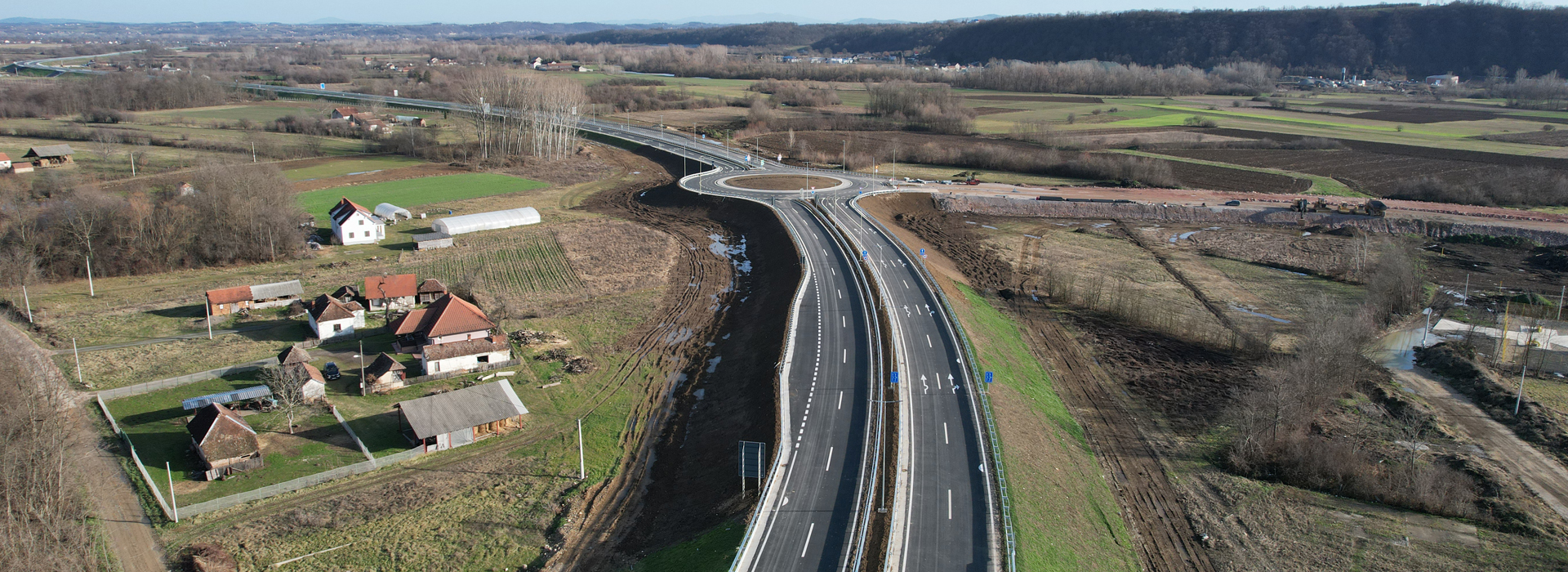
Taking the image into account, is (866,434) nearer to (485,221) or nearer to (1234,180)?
(485,221)

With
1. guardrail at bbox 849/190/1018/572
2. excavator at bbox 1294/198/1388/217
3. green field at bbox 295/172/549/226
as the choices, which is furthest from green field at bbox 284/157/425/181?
excavator at bbox 1294/198/1388/217

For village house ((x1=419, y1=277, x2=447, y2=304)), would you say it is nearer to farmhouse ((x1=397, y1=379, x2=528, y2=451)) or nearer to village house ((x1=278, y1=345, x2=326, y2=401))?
village house ((x1=278, y1=345, x2=326, y2=401))

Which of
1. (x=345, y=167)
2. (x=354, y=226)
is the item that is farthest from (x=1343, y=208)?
(x=345, y=167)

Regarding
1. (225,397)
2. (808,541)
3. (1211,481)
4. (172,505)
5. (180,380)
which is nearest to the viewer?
(808,541)

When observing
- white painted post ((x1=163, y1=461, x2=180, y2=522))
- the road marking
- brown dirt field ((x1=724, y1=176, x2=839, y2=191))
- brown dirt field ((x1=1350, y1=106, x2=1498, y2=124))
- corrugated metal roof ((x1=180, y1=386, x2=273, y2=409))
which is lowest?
white painted post ((x1=163, y1=461, x2=180, y2=522))

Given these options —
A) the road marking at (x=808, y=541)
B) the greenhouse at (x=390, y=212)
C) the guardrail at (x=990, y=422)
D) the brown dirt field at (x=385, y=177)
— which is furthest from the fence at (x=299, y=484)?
the brown dirt field at (x=385, y=177)
